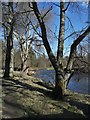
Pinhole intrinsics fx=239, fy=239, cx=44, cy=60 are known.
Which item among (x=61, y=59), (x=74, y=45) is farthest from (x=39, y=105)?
(x=74, y=45)

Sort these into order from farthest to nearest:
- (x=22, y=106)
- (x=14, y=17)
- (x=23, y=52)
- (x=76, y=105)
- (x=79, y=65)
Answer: (x=23, y=52), (x=14, y=17), (x=79, y=65), (x=76, y=105), (x=22, y=106)

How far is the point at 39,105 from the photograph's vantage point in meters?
8.43

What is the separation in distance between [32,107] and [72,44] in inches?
142

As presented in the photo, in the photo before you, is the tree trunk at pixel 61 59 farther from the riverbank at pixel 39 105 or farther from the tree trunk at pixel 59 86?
the riverbank at pixel 39 105

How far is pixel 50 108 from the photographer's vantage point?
325 inches

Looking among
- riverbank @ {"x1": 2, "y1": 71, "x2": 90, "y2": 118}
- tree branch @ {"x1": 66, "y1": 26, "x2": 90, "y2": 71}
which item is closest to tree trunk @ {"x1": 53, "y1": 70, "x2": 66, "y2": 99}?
riverbank @ {"x1": 2, "y1": 71, "x2": 90, "y2": 118}

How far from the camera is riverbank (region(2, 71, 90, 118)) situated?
7.68 m

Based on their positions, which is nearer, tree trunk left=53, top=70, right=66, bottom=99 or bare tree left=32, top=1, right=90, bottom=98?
tree trunk left=53, top=70, right=66, bottom=99

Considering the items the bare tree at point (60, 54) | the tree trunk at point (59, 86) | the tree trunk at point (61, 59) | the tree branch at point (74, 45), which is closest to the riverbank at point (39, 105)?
the tree trunk at point (59, 86)

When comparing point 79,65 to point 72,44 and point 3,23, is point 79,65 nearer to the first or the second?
point 72,44

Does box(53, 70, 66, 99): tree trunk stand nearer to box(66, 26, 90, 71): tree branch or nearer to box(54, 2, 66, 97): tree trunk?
box(54, 2, 66, 97): tree trunk

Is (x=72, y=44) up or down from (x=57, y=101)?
up

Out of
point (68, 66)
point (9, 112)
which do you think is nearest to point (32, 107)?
point (9, 112)

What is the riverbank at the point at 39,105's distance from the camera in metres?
7.68
